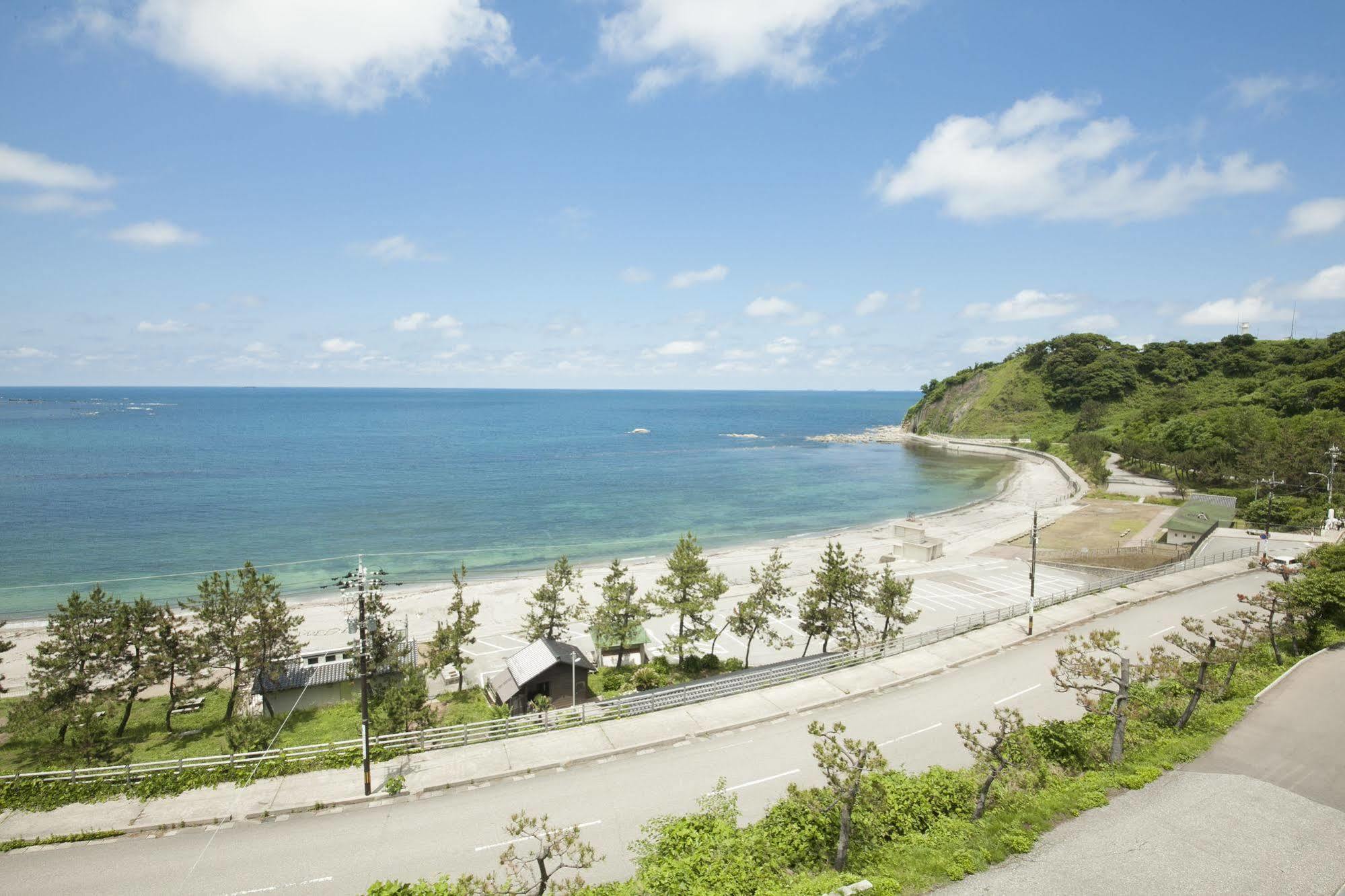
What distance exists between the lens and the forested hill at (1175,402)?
67625 millimetres

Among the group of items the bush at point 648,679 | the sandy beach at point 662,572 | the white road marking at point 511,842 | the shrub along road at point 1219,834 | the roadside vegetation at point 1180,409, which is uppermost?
the roadside vegetation at point 1180,409

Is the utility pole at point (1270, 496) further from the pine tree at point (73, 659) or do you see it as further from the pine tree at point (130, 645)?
the pine tree at point (73, 659)

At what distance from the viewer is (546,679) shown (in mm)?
23672

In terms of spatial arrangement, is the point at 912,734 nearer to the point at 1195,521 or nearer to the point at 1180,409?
the point at 1195,521

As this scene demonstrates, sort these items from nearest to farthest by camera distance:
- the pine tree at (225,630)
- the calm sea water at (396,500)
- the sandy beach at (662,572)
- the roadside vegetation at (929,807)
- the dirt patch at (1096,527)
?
the roadside vegetation at (929,807) → the pine tree at (225,630) → the sandy beach at (662,572) → the dirt patch at (1096,527) → the calm sea water at (396,500)

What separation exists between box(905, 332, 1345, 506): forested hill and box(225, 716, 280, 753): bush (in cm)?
7851

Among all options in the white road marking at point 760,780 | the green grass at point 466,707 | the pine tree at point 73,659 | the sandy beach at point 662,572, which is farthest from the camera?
the sandy beach at point 662,572

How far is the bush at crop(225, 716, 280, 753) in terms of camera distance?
61.7ft

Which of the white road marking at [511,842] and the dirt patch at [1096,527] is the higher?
the white road marking at [511,842]

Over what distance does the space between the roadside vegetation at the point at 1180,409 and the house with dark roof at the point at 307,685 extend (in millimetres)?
62465

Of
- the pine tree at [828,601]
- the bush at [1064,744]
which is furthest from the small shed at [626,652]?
the bush at [1064,744]

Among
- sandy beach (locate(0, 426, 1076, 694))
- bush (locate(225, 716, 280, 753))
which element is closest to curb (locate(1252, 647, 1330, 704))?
sandy beach (locate(0, 426, 1076, 694))

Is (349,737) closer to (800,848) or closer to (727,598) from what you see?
(800,848)

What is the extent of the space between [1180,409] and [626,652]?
107 meters
